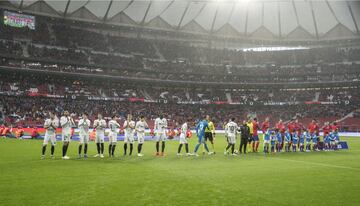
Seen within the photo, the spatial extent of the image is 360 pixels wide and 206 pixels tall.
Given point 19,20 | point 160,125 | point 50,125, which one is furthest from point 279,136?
point 19,20

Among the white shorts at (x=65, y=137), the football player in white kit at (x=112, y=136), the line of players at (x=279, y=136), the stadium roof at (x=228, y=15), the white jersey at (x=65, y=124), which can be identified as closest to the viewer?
the white shorts at (x=65, y=137)

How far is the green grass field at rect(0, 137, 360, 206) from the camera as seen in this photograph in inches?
342

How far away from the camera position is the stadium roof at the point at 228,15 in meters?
55.6

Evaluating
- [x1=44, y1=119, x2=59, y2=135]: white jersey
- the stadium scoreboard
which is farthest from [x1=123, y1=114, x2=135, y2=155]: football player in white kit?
the stadium scoreboard

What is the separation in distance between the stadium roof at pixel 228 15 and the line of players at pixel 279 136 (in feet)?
123

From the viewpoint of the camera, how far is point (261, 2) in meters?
59.3

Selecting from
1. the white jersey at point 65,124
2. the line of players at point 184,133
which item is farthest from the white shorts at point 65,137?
the white jersey at point 65,124

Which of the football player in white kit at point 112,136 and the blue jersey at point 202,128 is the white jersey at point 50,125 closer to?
the football player in white kit at point 112,136

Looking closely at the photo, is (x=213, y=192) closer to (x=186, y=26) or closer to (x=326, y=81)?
(x=186, y=26)

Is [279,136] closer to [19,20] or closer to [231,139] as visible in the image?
[231,139]

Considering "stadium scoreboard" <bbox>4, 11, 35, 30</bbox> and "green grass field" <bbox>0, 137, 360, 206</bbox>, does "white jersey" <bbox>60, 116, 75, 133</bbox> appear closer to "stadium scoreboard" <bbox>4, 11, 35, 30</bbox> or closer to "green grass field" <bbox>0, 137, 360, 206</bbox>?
"green grass field" <bbox>0, 137, 360, 206</bbox>

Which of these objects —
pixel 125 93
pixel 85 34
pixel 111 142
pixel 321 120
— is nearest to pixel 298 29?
pixel 321 120

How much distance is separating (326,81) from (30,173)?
202 feet

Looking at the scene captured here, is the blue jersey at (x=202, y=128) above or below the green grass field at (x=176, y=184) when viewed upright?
above
